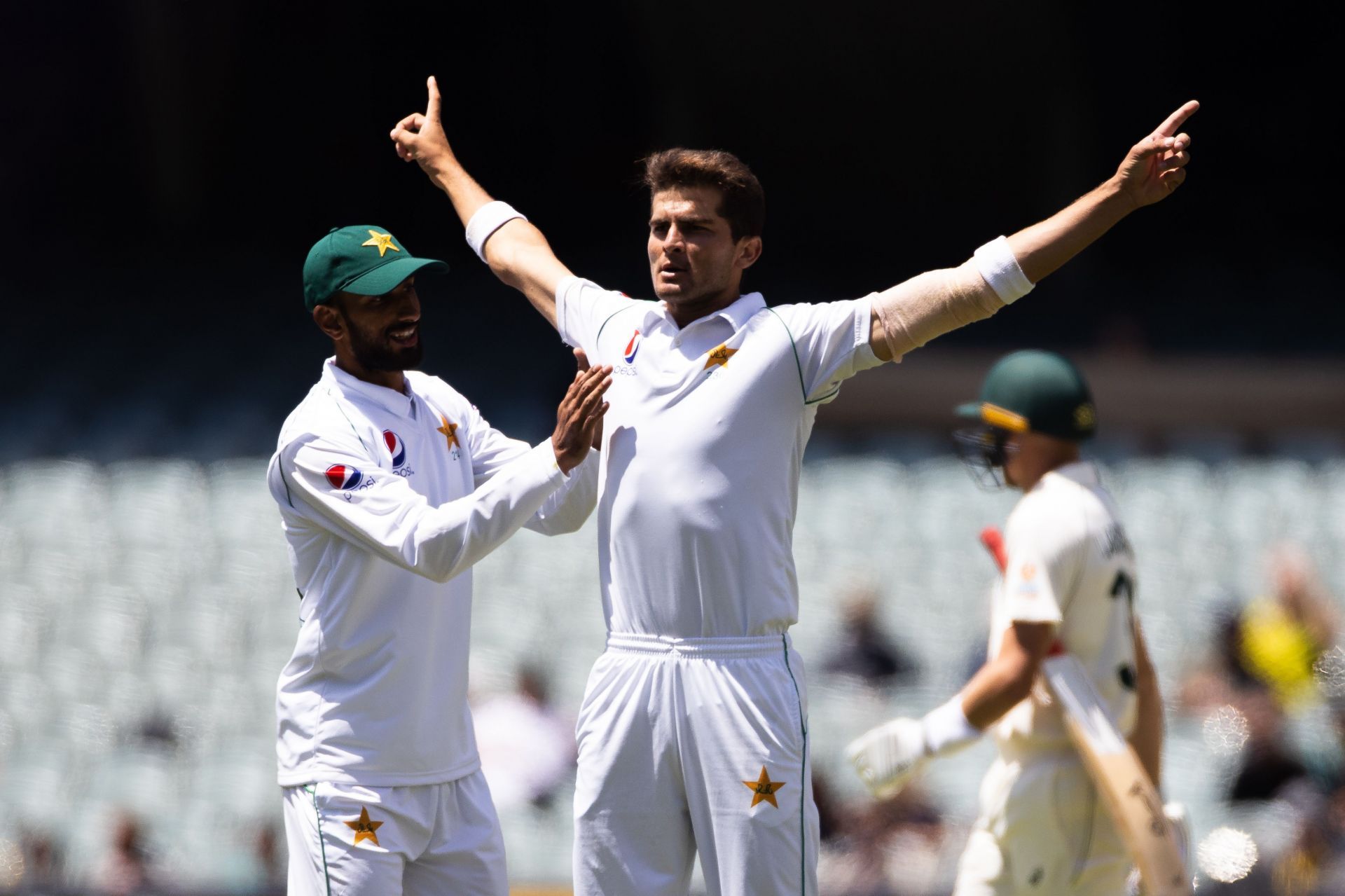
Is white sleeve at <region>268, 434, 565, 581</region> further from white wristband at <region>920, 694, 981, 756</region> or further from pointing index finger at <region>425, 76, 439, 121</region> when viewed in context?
white wristband at <region>920, 694, 981, 756</region>

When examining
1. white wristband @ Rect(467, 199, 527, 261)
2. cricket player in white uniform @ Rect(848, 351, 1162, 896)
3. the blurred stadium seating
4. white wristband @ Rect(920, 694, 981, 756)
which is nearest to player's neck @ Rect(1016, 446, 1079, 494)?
cricket player in white uniform @ Rect(848, 351, 1162, 896)

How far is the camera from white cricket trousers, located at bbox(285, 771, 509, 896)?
331 cm

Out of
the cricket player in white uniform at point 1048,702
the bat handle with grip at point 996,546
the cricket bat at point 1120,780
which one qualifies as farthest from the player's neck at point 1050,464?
the cricket bat at point 1120,780

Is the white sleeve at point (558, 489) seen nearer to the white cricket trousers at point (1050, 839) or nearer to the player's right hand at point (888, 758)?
the player's right hand at point (888, 758)

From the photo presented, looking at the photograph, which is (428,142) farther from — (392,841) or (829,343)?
(392,841)

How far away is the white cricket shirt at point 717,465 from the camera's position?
10.3 feet

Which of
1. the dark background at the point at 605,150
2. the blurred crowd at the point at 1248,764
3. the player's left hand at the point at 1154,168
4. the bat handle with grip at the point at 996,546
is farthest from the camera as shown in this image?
the dark background at the point at 605,150

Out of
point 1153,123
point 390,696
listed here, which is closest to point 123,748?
point 390,696

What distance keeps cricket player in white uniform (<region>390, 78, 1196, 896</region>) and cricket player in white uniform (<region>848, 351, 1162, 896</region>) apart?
0.84 m

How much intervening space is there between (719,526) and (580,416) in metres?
0.35

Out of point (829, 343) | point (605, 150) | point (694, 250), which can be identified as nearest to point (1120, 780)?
point (829, 343)

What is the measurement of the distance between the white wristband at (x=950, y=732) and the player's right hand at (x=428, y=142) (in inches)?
69.5

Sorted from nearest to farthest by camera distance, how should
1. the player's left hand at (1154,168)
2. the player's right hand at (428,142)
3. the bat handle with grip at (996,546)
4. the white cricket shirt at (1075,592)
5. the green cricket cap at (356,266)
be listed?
the player's left hand at (1154,168), the green cricket cap at (356,266), the player's right hand at (428,142), the white cricket shirt at (1075,592), the bat handle with grip at (996,546)

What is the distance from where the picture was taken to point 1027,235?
3.10m
